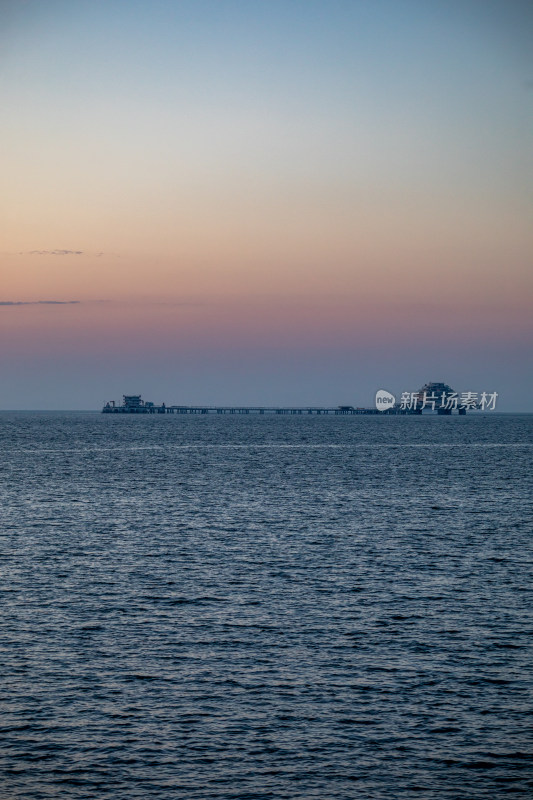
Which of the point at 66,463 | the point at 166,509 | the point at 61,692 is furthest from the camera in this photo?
the point at 66,463

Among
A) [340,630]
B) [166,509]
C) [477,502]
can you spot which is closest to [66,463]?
[166,509]


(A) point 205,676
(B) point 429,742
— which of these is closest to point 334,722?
(B) point 429,742

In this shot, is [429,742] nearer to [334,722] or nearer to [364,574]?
[334,722]

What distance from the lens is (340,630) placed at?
→ 35.6 metres

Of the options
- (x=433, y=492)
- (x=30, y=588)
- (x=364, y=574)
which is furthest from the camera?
(x=433, y=492)

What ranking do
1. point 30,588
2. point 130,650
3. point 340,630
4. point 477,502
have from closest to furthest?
point 130,650 < point 340,630 < point 30,588 < point 477,502

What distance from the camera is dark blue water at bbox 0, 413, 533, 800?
23.2 meters

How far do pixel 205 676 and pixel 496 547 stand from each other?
100 ft

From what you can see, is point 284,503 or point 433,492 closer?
point 284,503

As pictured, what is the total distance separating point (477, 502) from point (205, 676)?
57625 millimetres

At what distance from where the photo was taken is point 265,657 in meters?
32.0

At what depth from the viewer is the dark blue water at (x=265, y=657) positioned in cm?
2323

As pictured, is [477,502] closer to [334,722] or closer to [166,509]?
[166,509]

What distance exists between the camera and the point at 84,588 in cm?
4281
